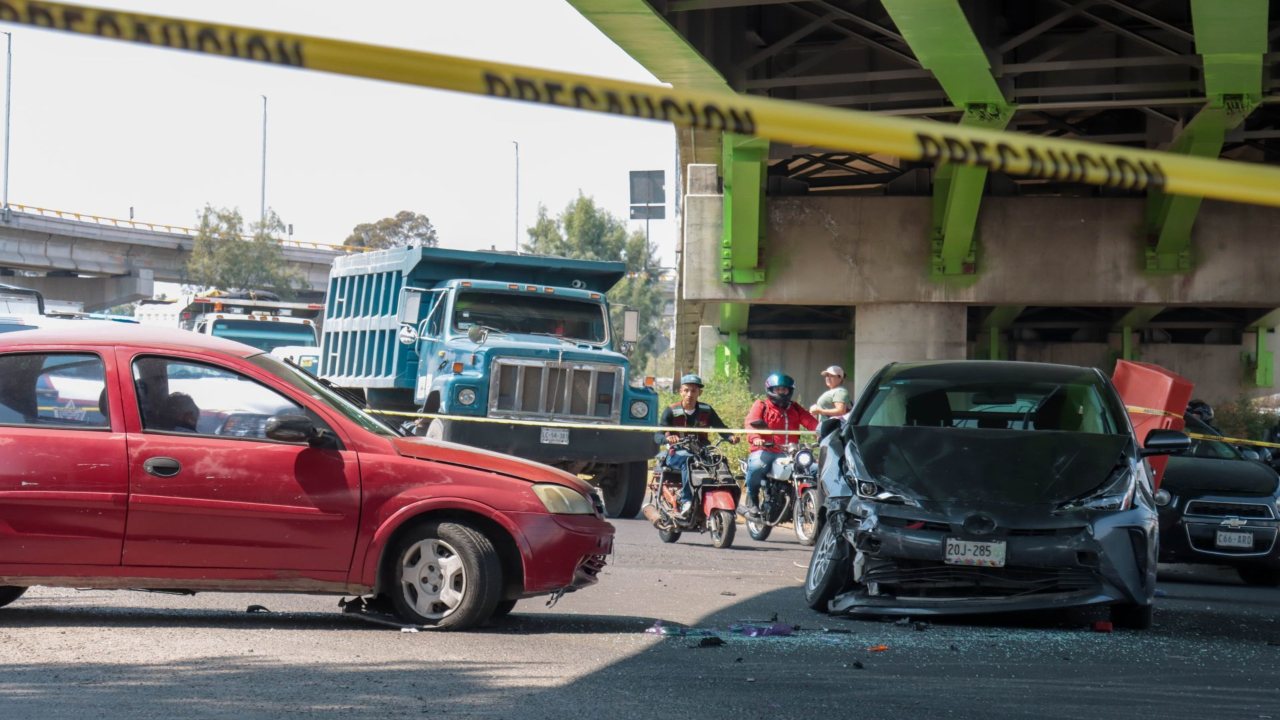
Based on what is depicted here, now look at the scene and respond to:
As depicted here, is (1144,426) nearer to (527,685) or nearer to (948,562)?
(948,562)

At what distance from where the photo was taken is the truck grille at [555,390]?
57.1 ft

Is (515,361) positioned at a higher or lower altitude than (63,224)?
lower

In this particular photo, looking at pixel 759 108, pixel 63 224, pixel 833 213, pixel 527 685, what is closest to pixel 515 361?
pixel 833 213

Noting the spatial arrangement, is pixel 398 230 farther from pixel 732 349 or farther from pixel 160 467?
pixel 160 467

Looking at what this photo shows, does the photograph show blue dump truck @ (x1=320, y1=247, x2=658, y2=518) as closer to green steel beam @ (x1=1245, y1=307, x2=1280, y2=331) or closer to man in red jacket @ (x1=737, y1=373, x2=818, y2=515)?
man in red jacket @ (x1=737, y1=373, x2=818, y2=515)

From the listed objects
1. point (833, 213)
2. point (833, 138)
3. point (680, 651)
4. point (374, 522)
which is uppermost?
point (833, 213)

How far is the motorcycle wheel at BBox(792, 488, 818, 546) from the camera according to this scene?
14289 millimetres

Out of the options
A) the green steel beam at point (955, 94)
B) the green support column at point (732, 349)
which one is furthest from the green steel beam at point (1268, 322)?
the green support column at point (732, 349)

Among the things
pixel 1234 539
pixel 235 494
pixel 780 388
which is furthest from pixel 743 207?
pixel 235 494

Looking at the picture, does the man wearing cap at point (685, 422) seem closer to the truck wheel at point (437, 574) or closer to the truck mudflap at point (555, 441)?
the truck mudflap at point (555, 441)

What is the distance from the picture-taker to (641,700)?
6254 millimetres

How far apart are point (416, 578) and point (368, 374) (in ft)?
38.8

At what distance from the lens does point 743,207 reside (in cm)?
2159

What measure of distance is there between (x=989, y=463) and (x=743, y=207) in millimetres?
13162
